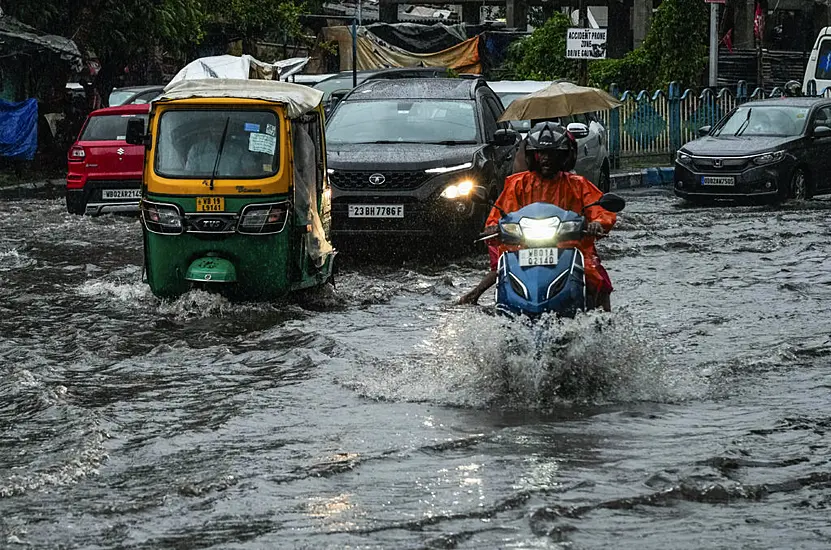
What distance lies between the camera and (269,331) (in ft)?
35.2

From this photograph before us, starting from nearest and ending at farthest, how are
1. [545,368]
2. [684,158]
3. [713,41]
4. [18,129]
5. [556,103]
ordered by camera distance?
[545,368]
[556,103]
[684,158]
[18,129]
[713,41]

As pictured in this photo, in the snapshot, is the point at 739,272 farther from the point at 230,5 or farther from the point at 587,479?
the point at 230,5

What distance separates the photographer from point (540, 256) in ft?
24.8

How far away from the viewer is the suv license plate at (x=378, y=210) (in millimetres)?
14273

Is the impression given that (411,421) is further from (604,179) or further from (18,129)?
(18,129)

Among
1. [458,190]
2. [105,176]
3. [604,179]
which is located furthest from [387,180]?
[604,179]

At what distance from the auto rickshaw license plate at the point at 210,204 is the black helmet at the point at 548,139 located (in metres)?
3.63

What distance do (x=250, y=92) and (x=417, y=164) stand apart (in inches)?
121

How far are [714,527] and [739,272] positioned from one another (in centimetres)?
855

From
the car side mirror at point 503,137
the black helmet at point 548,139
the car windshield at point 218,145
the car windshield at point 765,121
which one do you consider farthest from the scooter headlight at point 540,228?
the car windshield at point 765,121

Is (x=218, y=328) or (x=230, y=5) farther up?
(x=230, y=5)

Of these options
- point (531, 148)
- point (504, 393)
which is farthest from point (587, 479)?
point (531, 148)

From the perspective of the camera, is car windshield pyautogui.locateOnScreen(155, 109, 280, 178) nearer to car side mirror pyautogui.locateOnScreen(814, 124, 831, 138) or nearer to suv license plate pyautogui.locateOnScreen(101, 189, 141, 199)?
suv license plate pyautogui.locateOnScreen(101, 189, 141, 199)

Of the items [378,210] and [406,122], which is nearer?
[378,210]
